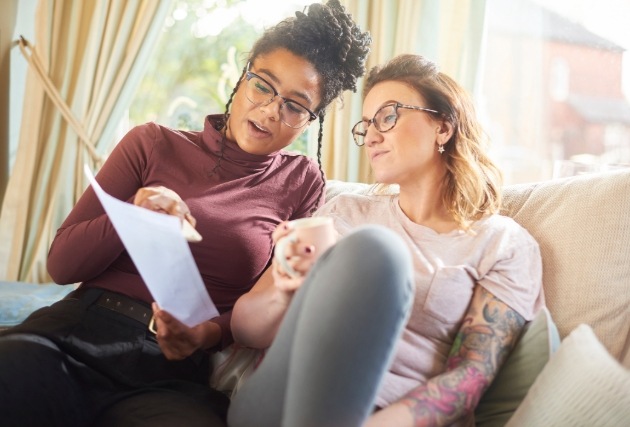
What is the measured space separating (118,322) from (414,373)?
0.64m

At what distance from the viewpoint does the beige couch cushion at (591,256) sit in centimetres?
141

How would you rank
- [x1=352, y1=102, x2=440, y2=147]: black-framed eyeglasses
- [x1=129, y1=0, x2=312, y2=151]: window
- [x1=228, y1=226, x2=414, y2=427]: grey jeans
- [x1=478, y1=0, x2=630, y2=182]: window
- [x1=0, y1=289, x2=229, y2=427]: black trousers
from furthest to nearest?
[x1=129, y1=0, x2=312, y2=151]: window
[x1=478, y1=0, x2=630, y2=182]: window
[x1=352, y1=102, x2=440, y2=147]: black-framed eyeglasses
[x1=0, y1=289, x2=229, y2=427]: black trousers
[x1=228, y1=226, x2=414, y2=427]: grey jeans

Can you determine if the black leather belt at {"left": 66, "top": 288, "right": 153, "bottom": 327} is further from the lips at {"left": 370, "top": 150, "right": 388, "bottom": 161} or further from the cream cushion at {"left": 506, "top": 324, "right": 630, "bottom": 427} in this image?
the cream cushion at {"left": 506, "top": 324, "right": 630, "bottom": 427}

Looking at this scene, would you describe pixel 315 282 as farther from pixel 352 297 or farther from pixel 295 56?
pixel 295 56

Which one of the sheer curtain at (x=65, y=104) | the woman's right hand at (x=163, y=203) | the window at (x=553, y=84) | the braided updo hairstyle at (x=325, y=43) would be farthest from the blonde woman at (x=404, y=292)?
the sheer curtain at (x=65, y=104)

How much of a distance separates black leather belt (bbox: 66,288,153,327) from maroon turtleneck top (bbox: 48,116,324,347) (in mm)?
19

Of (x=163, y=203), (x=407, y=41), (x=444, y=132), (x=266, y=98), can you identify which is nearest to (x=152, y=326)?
(x=163, y=203)

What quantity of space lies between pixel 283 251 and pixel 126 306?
1.76ft

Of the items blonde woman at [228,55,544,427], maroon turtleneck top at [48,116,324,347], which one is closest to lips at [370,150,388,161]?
blonde woman at [228,55,544,427]

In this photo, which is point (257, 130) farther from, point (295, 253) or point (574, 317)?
point (574, 317)

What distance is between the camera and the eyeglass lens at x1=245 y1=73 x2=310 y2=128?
1554 mm

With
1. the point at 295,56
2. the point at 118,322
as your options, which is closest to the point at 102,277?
the point at 118,322

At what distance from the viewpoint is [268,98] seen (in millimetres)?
1555

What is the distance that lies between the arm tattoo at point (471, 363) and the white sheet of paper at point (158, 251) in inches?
17.9
